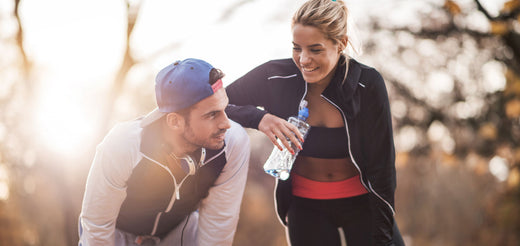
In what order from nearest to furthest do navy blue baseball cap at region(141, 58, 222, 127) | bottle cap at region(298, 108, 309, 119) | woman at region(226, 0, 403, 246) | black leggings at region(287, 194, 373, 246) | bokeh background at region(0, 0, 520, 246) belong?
navy blue baseball cap at region(141, 58, 222, 127) < woman at region(226, 0, 403, 246) < bottle cap at region(298, 108, 309, 119) < black leggings at region(287, 194, 373, 246) < bokeh background at region(0, 0, 520, 246)

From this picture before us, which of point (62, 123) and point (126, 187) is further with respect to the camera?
point (62, 123)

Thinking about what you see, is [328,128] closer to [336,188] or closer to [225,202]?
[336,188]

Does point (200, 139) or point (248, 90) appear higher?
point (248, 90)

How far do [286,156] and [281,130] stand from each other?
0.37m

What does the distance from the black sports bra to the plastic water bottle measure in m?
0.05

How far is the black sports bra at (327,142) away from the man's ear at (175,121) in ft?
2.12

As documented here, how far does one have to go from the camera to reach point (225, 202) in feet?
9.36

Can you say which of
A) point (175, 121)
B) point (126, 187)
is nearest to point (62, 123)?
point (126, 187)

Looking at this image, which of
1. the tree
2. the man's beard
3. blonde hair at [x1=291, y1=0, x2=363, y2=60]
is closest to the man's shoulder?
the man's beard

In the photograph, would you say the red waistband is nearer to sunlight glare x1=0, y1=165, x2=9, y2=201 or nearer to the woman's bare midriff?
the woman's bare midriff

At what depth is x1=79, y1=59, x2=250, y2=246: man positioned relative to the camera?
7.99ft

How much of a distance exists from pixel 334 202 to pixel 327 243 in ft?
0.79

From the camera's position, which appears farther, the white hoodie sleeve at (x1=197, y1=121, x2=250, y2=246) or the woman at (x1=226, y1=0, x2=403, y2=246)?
the white hoodie sleeve at (x1=197, y1=121, x2=250, y2=246)

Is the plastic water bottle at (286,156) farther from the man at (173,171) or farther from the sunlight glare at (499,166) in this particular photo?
the sunlight glare at (499,166)
